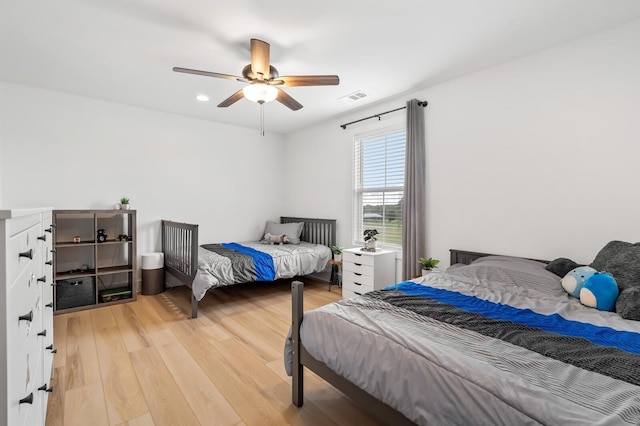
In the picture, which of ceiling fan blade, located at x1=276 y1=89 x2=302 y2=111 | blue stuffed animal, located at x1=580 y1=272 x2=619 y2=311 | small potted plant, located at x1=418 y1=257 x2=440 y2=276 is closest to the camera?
blue stuffed animal, located at x1=580 y1=272 x2=619 y2=311

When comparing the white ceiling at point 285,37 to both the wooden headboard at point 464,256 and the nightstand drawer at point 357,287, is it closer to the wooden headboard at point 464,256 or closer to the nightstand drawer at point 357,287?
the wooden headboard at point 464,256

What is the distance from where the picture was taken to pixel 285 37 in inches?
92.7

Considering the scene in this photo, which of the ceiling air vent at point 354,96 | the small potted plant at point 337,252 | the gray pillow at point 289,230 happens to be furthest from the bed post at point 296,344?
the gray pillow at point 289,230

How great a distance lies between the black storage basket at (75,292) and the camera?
326cm

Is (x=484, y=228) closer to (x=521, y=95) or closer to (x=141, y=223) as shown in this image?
(x=521, y=95)

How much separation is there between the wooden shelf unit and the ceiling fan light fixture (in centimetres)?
231

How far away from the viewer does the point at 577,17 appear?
211 cm

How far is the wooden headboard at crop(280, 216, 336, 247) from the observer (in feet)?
15.1

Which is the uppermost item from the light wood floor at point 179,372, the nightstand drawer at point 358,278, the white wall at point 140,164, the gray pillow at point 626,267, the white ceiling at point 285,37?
the white ceiling at point 285,37

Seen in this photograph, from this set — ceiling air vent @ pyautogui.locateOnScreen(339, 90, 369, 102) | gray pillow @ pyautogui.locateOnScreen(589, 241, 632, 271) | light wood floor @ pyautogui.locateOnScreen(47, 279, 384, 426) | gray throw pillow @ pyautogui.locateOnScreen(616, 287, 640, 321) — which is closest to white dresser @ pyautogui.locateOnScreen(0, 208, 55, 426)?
light wood floor @ pyautogui.locateOnScreen(47, 279, 384, 426)

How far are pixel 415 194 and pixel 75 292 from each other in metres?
3.98

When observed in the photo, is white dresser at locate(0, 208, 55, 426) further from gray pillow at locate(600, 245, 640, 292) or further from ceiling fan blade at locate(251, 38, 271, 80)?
gray pillow at locate(600, 245, 640, 292)

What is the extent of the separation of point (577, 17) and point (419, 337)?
250 centimetres

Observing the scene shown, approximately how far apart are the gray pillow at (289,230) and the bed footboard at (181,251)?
160cm
